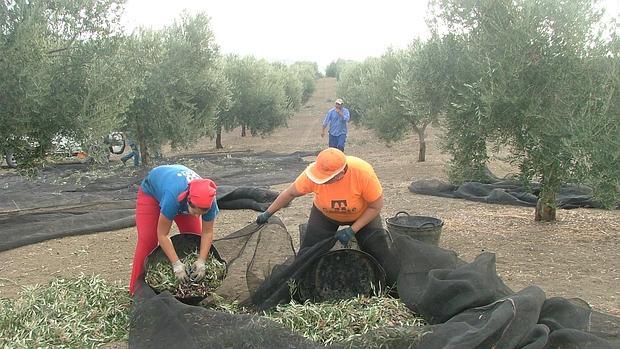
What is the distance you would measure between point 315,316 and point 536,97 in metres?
4.43

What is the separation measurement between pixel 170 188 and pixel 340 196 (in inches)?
57.3

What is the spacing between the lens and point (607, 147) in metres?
6.02

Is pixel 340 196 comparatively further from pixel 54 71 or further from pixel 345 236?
pixel 54 71

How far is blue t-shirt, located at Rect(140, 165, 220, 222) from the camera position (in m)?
4.35

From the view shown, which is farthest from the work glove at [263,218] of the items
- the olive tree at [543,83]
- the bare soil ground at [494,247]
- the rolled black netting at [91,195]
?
the rolled black netting at [91,195]

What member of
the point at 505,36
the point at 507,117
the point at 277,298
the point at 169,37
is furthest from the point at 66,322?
the point at 169,37

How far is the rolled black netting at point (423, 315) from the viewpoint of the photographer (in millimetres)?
3354

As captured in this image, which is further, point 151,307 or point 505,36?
point 505,36

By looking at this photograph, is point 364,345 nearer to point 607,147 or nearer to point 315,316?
point 315,316

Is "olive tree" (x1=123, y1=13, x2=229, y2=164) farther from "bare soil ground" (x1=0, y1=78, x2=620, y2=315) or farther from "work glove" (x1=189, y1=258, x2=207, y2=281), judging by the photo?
"work glove" (x1=189, y1=258, x2=207, y2=281)

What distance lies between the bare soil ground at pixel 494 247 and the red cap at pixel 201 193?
2169 mm

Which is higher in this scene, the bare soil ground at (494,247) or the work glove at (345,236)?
the work glove at (345,236)

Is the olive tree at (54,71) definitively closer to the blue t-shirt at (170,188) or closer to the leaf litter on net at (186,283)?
the blue t-shirt at (170,188)

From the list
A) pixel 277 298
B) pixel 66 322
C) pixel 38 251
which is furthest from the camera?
pixel 38 251
